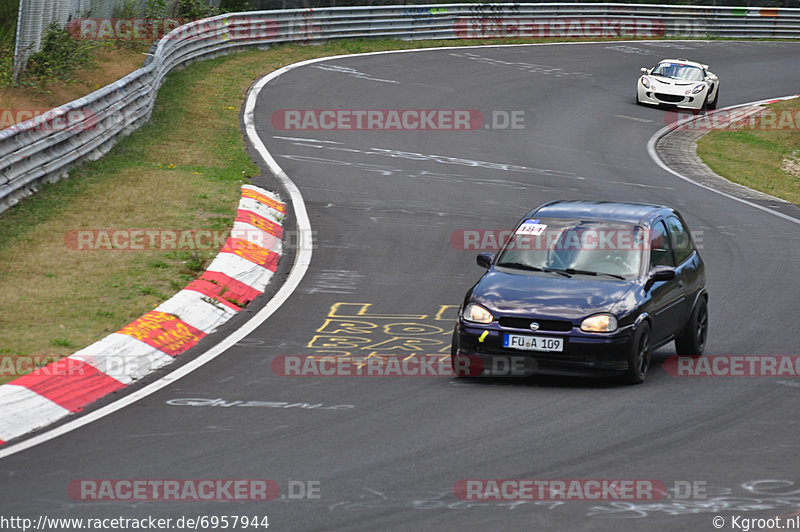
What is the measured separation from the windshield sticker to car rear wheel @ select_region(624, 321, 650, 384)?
1457 mm

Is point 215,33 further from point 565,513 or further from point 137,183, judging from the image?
point 565,513

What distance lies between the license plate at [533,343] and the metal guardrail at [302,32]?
7.79 metres

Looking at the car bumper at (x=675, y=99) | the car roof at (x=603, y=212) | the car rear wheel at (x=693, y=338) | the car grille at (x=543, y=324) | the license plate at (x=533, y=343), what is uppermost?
the car roof at (x=603, y=212)

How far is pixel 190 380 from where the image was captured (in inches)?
385

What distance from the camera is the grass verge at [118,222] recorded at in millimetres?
10922

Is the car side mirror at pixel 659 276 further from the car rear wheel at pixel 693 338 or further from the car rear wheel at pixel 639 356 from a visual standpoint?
the car rear wheel at pixel 693 338

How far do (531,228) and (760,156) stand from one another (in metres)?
18.0

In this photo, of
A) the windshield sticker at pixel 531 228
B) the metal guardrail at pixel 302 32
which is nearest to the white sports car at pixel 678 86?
the metal guardrail at pixel 302 32

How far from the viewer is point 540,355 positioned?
9844mm

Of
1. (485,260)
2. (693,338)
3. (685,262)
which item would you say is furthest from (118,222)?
(693,338)

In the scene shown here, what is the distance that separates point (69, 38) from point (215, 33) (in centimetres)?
963

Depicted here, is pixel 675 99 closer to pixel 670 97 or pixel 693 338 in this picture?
pixel 670 97

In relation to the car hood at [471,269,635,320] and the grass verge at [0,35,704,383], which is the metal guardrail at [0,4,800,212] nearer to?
the grass verge at [0,35,704,383]

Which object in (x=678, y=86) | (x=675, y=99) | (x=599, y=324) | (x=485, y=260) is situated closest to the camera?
(x=599, y=324)
